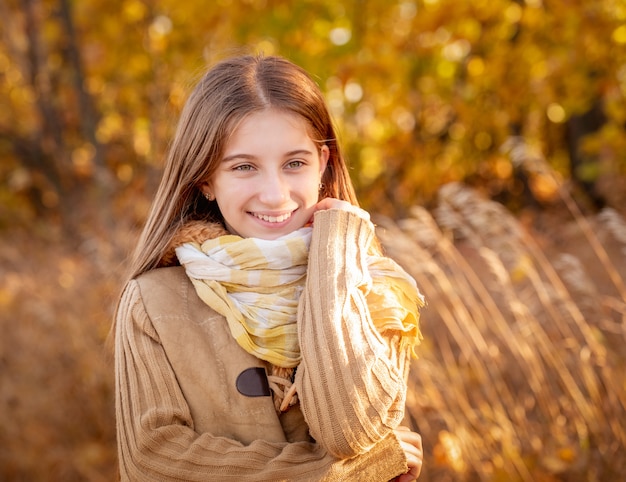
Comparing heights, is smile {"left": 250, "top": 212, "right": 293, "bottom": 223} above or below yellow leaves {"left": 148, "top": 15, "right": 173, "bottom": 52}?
below

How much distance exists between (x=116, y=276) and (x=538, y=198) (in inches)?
188

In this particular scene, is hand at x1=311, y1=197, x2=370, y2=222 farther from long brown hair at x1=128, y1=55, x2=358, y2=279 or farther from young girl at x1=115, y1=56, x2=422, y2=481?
long brown hair at x1=128, y1=55, x2=358, y2=279

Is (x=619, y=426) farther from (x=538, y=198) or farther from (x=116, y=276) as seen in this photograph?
(x=538, y=198)

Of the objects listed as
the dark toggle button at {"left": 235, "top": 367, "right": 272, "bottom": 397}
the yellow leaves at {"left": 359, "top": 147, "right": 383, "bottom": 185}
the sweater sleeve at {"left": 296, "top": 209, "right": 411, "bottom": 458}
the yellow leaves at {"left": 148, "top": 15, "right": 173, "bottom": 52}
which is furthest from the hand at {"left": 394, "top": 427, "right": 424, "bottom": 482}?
the yellow leaves at {"left": 148, "top": 15, "right": 173, "bottom": 52}

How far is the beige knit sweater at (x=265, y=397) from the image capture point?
1.53m

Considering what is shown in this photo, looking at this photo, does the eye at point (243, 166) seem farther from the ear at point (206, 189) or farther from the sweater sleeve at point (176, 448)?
the sweater sleeve at point (176, 448)

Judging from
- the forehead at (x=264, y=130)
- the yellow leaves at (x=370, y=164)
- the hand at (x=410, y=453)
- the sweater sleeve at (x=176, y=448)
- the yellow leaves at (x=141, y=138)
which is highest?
the yellow leaves at (x=141, y=138)

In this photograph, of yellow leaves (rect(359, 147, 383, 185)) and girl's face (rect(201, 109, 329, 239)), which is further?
yellow leaves (rect(359, 147, 383, 185))

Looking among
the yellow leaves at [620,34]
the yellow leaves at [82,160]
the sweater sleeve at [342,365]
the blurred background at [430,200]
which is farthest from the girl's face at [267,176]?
the yellow leaves at [82,160]

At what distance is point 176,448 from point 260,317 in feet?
1.12

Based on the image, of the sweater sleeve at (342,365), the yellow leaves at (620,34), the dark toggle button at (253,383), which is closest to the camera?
the sweater sleeve at (342,365)

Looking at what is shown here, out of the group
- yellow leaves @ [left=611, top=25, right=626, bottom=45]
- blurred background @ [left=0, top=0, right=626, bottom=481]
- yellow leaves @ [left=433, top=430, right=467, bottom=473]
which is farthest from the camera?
yellow leaves @ [left=611, top=25, right=626, bottom=45]

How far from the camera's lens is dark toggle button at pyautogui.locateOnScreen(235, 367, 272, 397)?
166cm

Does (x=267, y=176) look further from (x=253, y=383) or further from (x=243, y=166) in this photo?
(x=253, y=383)
